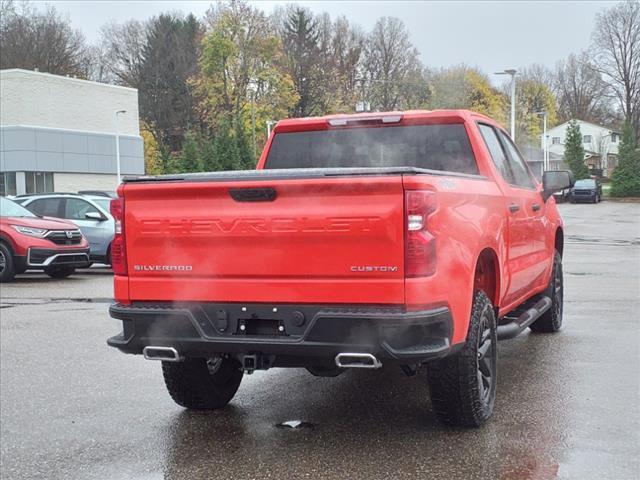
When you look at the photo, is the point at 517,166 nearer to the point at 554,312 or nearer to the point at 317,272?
the point at 554,312

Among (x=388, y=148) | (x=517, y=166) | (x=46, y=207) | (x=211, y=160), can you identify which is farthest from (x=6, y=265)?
(x=211, y=160)

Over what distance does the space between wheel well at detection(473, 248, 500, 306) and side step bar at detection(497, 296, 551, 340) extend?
29 cm

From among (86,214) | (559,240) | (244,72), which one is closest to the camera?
(559,240)

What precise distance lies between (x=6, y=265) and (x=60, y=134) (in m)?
35.5

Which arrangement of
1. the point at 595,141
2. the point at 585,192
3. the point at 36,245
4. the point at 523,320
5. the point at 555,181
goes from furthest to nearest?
1. the point at 595,141
2. the point at 585,192
3. the point at 36,245
4. the point at 555,181
5. the point at 523,320

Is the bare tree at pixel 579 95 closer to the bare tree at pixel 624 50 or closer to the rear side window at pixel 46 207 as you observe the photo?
the bare tree at pixel 624 50

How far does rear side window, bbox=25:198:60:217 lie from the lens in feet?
54.3

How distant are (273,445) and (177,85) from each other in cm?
6695

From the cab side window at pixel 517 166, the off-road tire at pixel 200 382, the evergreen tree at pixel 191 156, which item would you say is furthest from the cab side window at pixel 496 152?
the evergreen tree at pixel 191 156

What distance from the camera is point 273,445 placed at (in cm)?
470

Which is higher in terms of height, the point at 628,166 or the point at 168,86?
the point at 168,86

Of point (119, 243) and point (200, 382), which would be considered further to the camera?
point (200, 382)

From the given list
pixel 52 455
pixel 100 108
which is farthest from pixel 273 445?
pixel 100 108

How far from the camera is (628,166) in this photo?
55625 mm
